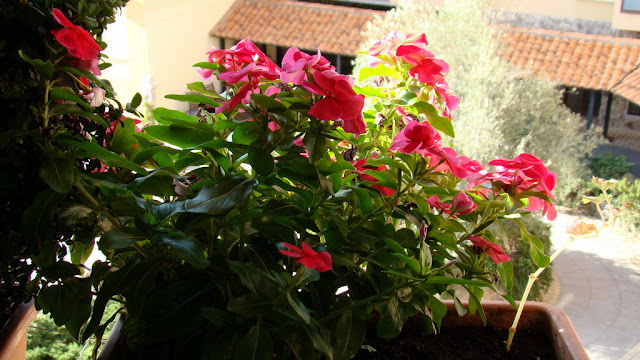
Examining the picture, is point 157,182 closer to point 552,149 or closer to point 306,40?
point 552,149

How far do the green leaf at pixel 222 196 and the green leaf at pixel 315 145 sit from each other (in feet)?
0.23

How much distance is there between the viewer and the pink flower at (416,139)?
1.80 feet

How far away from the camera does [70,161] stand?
0.49m

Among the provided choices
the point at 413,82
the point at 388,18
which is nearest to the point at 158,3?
the point at 388,18

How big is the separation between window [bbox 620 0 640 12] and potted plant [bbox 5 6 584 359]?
5383 mm

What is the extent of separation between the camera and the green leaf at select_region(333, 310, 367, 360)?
1.82ft

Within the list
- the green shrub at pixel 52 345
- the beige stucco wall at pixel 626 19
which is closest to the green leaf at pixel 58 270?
the green shrub at pixel 52 345

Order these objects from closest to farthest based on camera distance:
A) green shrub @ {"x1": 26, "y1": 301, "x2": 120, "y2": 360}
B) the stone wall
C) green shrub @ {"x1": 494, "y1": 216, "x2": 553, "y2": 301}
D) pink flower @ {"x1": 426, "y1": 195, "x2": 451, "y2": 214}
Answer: pink flower @ {"x1": 426, "y1": 195, "x2": 451, "y2": 214}, green shrub @ {"x1": 26, "y1": 301, "x2": 120, "y2": 360}, green shrub @ {"x1": 494, "y1": 216, "x2": 553, "y2": 301}, the stone wall

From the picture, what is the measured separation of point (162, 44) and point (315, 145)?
484 cm

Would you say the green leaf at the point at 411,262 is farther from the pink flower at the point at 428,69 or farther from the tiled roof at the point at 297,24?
the tiled roof at the point at 297,24

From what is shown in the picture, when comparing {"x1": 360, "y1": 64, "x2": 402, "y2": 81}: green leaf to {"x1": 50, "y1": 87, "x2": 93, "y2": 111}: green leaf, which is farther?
{"x1": 360, "y1": 64, "x2": 402, "y2": 81}: green leaf

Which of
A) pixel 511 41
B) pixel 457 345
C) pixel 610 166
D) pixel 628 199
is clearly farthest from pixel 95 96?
pixel 610 166

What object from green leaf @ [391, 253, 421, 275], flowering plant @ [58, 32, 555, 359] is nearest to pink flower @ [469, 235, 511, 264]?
flowering plant @ [58, 32, 555, 359]

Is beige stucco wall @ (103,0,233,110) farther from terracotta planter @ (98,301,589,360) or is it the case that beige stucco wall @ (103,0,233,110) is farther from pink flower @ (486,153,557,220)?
pink flower @ (486,153,557,220)
